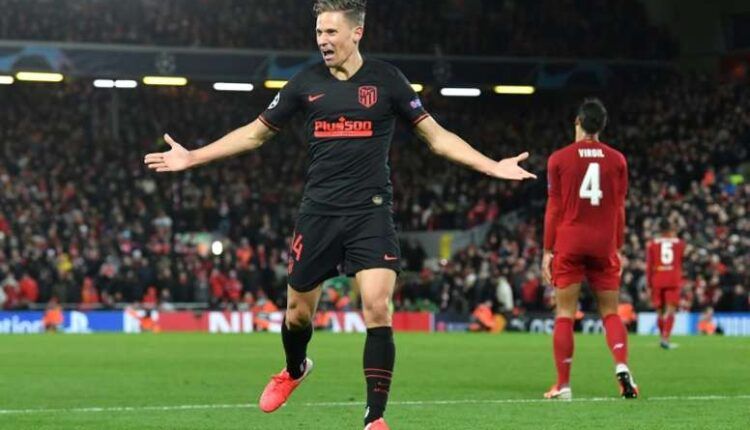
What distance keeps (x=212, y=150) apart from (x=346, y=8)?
1.04 meters

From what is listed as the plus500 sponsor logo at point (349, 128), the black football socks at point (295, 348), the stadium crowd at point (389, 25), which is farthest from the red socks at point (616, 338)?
the stadium crowd at point (389, 25)

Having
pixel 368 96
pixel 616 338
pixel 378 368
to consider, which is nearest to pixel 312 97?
pixel 368 96

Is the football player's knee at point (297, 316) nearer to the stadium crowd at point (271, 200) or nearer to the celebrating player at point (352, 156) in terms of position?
the celebrating player at point (352, 156)

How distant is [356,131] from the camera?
804 centimetres

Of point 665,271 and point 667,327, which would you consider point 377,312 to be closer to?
point 667,327

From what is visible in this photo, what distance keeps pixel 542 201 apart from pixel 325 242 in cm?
3365

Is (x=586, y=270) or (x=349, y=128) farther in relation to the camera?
(x=586, y=270)

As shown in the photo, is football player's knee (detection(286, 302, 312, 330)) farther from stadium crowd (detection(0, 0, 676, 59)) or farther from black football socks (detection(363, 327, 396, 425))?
stadium crowd (detection(0, 0, 676, 59))

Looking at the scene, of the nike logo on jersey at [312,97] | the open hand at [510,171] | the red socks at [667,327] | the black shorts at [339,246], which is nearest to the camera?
the open hand at [510,171]

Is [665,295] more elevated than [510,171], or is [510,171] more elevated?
[510,171]

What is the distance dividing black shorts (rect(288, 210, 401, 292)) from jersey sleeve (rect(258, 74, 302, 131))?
53 cm

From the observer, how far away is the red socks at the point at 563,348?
11492mm

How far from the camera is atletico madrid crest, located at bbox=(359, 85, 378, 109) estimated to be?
26.4 feet

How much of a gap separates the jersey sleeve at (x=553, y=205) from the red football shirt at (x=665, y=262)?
36.7ft
